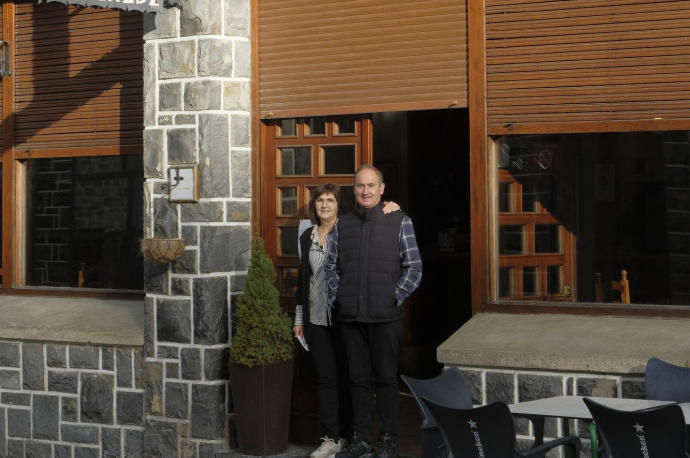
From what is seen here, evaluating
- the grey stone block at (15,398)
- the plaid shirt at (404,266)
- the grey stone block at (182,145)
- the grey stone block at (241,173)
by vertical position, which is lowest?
the grey stone block at (15,398)

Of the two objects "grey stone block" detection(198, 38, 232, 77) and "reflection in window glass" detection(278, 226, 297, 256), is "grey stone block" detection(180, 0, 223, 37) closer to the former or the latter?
"grey stone block" detection(198, 38, 232, 77)

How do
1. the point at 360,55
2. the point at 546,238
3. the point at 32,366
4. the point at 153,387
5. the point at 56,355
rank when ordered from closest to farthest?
1. the point at 546,238
2. the point at 360,55
3. the point at 153,387
4. the point at 56,355
5. the point at 32,366

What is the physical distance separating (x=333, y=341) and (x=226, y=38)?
221cm

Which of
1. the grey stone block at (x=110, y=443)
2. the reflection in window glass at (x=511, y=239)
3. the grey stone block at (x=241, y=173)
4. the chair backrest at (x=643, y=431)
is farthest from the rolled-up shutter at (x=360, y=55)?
the chair backrest at (x=643, y=431)

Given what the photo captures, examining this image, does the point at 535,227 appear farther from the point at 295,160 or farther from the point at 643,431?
the point at 643,431

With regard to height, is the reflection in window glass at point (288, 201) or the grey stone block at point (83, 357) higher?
the reflection in window glass at point (288, 201)

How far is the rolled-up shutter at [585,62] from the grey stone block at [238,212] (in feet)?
5.91

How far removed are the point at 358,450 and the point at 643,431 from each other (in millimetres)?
2901

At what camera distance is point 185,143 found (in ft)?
25.4

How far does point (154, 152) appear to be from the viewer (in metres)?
7.88

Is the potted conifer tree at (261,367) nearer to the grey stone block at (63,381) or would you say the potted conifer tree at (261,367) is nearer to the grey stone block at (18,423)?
the grey stone block at (63,381)

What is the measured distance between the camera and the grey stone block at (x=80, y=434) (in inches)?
322

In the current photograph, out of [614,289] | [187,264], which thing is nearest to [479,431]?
[614,289]

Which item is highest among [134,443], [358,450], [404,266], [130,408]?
[404,266]
